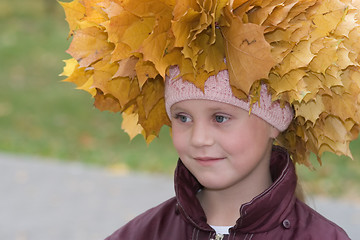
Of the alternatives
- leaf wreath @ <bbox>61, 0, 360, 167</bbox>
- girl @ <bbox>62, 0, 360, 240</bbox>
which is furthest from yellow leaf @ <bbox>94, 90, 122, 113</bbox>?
leaf wreath @ <bbox>61, 0, 360, 167</bbox>

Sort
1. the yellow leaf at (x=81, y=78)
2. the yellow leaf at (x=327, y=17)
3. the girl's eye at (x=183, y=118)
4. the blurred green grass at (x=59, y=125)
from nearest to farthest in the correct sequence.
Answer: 1. the yellow leaf at (x=327, y=17)
2. the girl's eye at (x=183, y=118)
3. the yellow leaf at (x=81, y=78)
4. the blurred green grass at (x=59, y=125)

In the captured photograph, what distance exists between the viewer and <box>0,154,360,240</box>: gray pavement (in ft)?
18.9

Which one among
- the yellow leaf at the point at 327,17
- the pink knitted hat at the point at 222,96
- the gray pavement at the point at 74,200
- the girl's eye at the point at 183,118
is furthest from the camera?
the gray pavement at the point at 74,200

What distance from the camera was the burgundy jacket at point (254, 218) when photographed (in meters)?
2.66

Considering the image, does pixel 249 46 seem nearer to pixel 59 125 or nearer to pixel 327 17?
pixel 327 17

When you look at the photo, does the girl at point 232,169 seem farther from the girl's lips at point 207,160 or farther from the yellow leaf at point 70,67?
the yellow leaf at point 70,67

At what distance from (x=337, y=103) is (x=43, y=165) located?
526 centimetres

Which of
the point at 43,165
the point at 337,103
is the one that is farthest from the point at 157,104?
the point at 43,165

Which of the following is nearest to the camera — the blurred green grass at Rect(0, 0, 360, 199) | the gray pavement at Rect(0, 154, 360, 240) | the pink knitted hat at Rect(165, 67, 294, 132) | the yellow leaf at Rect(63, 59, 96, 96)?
the pink knitted hat at Rect(165, 67, 294, 132)

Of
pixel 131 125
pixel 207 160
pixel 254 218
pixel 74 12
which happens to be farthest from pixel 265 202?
pixel 74 12

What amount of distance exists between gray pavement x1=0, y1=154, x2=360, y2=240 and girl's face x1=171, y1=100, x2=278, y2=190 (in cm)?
305

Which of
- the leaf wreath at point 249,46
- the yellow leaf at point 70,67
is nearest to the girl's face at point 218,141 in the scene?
the leaf wreath at point 249,46

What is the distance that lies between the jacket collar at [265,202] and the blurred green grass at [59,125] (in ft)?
8.61

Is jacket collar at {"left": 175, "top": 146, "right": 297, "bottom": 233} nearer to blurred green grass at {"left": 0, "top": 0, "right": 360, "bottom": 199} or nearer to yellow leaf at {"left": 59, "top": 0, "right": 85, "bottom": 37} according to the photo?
yellow leaf at {"left": 59, "top": 0, "right": 85, "bottom": 37}
